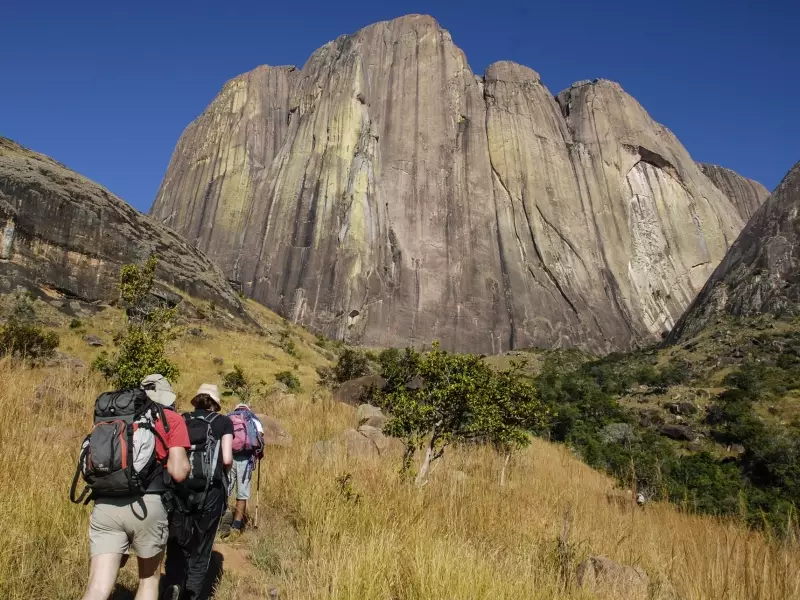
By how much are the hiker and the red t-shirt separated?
0.93 ft

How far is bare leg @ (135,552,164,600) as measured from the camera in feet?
10.4

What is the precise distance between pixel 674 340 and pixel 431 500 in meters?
51.3

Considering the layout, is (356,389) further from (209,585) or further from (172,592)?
(172,592)

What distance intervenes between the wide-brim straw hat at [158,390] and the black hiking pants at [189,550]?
29.0 inches

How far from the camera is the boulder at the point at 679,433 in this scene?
82.8 ft

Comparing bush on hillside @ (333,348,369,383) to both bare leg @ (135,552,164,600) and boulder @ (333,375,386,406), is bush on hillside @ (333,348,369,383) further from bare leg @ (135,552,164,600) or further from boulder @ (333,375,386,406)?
bare leg @ (135,552,164,600)

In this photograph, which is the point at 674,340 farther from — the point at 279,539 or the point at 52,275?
the point at 279,539

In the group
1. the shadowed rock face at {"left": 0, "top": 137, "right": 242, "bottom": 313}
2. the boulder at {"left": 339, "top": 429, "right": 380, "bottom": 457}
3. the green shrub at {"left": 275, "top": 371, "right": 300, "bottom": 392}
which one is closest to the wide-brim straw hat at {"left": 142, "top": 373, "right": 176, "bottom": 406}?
the boulder at {"left": 339, "top": 429, "right": 380, "bottom": 457}

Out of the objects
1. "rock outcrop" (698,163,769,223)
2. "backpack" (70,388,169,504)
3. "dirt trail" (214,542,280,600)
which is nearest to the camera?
"backpack" (70,388,169,504)

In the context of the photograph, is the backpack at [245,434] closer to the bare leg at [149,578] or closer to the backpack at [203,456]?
the backpack at [203,456]

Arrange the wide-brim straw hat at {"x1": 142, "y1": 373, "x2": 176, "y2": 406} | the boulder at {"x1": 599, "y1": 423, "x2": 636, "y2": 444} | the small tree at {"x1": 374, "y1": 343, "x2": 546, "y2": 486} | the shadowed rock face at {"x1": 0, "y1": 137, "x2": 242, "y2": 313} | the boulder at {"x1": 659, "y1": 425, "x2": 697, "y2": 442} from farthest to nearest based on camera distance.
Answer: the boulder at {"x1": 659, "y1": 425, "x2": 697, "y2": 442} < the shadowed rock face at {"x1": 0, "y1": 137, "x2": 242, "y2": 313} < the boulder at {"x1": 599, "y1": 423, "x2": 636, "y2": 444} < the small tree at {"x1": 374, "y1": 343, "x2": 546, "y2": 486} < the wide-brim straw hat at {"x1": 142, "y1": 373, "x2": 176, "y2": 406}

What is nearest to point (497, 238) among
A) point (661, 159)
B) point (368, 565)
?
point (661, 159)

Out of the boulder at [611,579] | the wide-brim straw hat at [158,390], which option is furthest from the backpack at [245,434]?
the boulder at [611,579]

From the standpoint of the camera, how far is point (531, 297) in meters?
62.6
